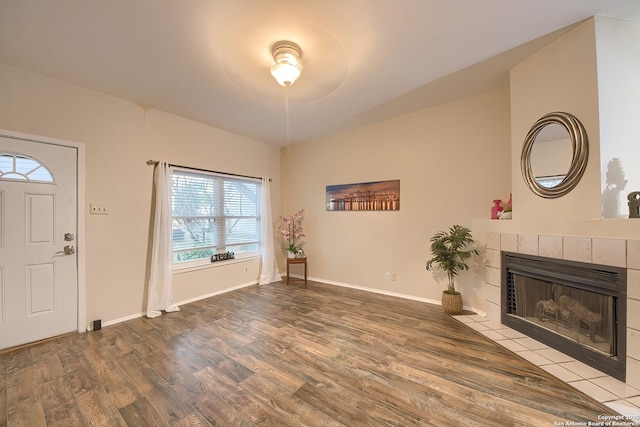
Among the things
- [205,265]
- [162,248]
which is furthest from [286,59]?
[205,265]

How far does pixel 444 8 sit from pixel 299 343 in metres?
3.02

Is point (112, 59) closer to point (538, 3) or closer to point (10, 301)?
point (10, 301)

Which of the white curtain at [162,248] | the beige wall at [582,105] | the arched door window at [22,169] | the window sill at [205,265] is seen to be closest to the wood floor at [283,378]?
the white curtain at [162,248]

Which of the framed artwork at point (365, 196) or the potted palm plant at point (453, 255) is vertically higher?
the framed artwork at point (365, 196)

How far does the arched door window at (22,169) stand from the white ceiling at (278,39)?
885 millimetres

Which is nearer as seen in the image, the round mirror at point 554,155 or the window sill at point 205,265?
the round mirror at point 554,155

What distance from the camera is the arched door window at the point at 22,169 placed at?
7.36 ft

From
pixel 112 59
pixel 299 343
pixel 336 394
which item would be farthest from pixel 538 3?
pixel 112 59

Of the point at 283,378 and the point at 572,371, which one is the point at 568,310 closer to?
the point at 572,371

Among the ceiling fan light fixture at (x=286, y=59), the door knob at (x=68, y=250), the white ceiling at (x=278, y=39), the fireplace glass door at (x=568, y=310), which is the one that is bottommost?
the fireplace glass door at (x=568, y=310)

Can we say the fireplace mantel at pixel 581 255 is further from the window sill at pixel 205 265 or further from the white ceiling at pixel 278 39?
the window sill at pixel 205 265

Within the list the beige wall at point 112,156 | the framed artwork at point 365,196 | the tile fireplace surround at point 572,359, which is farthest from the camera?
the framed artwork at point 365,196

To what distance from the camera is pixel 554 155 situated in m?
2.15

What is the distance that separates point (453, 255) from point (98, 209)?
14.1 feet
